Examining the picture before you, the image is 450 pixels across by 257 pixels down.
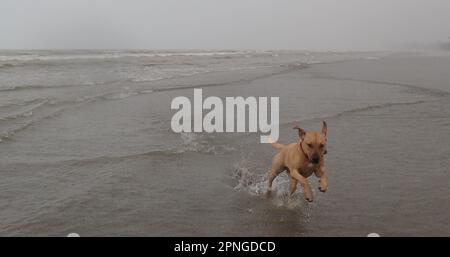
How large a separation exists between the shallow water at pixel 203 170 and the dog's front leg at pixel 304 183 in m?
0.40

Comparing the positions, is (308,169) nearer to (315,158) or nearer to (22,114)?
(315,158)

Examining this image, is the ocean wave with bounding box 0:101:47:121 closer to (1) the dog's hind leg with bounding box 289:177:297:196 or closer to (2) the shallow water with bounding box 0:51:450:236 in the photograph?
(2) the shallow water with bounding box 0:51:450:236

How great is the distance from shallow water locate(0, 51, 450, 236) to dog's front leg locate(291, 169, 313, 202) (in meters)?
0.40

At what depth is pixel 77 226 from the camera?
5.99m

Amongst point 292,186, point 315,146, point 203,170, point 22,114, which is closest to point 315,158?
point 315,146

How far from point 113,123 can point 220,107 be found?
3.75 m

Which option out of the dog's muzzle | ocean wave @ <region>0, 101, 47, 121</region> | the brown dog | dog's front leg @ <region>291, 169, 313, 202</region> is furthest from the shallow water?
the dog's muzzle

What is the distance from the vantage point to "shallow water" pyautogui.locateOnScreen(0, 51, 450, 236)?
6.14 meters

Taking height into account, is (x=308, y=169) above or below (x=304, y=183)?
above

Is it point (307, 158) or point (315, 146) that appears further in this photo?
point (307, 158)

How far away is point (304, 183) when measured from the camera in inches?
237

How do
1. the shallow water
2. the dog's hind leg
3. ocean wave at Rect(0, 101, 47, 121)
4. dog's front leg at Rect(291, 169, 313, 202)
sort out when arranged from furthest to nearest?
ocean wave at Rect(0, 101, 47, 121), the dog's hind leg, the shallow water, dog's front leg at Rect(291, 169, 313, 202)

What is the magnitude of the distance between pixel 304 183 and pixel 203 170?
8.97 feet

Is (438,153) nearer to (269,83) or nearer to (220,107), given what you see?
(220,107)
